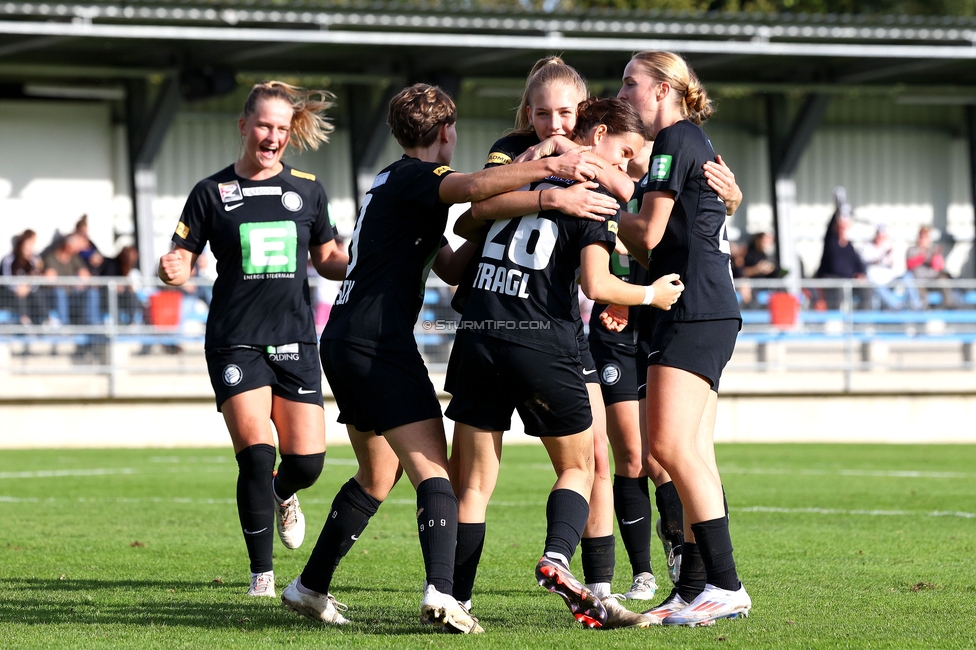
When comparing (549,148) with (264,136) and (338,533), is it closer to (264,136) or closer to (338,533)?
(338,533)

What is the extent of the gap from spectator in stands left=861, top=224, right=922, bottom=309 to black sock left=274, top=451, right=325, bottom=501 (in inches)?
480

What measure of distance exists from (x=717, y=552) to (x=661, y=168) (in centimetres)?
144

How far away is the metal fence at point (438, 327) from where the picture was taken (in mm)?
14703

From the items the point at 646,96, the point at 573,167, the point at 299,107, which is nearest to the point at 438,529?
the point at 573,167

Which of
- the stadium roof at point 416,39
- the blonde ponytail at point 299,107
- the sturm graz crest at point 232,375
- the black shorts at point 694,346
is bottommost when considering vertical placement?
the sturm graz crest at point 232,375

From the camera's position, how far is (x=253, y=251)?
19.6 feet

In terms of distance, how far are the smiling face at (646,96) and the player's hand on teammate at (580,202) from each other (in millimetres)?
659

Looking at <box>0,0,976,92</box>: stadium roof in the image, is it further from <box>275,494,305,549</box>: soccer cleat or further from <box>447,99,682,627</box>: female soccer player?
<box>447,99,682,627</box>: female soccer player

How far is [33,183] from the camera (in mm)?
20469

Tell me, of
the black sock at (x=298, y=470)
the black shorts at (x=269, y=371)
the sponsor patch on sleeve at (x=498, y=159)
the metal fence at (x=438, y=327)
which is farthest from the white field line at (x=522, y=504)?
the metal fence at (x=438, y=327)

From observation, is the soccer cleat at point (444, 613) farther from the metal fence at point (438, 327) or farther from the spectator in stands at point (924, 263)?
the spectator in stands at point (924, 263)

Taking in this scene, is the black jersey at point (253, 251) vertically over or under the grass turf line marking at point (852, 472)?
over

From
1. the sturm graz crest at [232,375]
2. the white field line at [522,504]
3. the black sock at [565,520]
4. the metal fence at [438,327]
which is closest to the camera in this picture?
the black sock at [565,520]

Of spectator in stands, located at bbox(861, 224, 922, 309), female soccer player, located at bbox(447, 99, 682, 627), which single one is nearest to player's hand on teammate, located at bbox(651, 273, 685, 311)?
female soccer player, located at bbox(447, 99, 682, 627)
